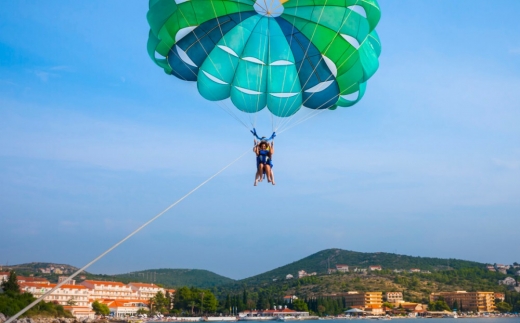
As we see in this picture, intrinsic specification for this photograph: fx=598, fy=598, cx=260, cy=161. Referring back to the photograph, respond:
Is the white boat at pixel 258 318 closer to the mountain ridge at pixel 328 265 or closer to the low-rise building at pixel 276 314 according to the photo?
the low-rise building at pixel 276 314

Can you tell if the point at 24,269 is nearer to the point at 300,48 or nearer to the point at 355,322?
the point at 355,322

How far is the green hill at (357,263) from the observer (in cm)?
16900

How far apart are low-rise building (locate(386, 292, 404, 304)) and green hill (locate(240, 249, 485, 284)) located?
2272 inches

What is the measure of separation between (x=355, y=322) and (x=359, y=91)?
239 feet

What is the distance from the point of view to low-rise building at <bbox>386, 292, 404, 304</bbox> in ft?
350

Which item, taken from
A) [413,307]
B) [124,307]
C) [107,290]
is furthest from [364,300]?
[124,307]

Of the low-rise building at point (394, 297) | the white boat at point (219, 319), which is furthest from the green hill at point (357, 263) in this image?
the white boat at point (219, 319)

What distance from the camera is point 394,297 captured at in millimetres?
107188

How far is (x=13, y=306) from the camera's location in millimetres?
41656

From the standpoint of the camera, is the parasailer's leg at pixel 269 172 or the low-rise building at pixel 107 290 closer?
the parasailer's leg at pixel 269 172

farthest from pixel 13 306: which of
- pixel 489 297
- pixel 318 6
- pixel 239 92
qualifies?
pixel 489 297

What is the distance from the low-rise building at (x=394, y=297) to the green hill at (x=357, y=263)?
57.7m

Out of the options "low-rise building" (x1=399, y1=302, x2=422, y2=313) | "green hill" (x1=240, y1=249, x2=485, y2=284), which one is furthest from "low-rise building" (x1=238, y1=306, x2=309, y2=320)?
"green hill" (x1=240, y1=249, x2=485, y2=284)

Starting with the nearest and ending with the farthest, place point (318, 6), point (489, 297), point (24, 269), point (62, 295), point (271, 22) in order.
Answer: point (318, 6) < point (271, 22) < point (62, 295) < point (489, 297) < point (24, 269)
